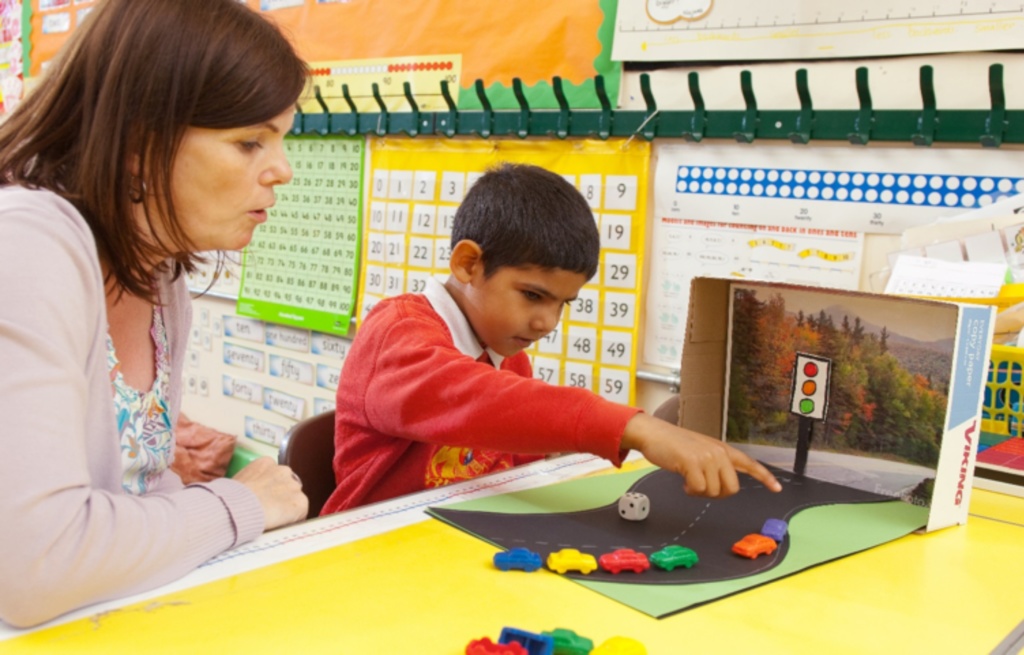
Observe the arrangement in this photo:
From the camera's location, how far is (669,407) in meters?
1.35

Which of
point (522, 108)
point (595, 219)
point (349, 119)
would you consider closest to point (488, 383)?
point (595, 219)

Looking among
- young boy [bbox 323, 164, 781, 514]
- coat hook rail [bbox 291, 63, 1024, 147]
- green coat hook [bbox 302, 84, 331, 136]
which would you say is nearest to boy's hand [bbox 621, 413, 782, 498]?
young boy [bbox 323, 164, 781, 514]

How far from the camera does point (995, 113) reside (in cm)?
116

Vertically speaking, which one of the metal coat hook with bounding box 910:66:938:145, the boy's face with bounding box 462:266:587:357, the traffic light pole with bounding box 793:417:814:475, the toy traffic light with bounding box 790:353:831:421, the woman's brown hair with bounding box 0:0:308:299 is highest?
the metal coat hook with bounding box 910:66:938:145

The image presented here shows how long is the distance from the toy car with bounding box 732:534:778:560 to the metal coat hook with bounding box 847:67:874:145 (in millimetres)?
691

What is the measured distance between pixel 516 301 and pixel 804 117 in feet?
1.71

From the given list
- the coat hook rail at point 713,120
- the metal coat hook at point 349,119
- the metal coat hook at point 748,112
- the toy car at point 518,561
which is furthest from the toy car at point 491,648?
the metal coat hook at point 349,119

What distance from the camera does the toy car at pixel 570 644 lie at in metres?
0.56

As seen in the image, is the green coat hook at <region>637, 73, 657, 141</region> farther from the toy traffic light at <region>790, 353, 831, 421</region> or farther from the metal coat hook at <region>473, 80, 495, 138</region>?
the toy traffic light at <region>790, 353, 831, 421</region>

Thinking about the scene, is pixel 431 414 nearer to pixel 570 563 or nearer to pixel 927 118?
pixel 570 563

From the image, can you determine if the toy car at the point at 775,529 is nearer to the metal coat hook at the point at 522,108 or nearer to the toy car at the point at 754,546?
the toy car at the point at 754,546

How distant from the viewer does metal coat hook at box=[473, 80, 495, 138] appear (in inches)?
64.5

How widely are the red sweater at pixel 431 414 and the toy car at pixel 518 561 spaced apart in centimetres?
20

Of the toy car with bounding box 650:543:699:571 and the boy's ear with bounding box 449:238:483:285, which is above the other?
the boy's ear with bounding box 449:238:483:285
